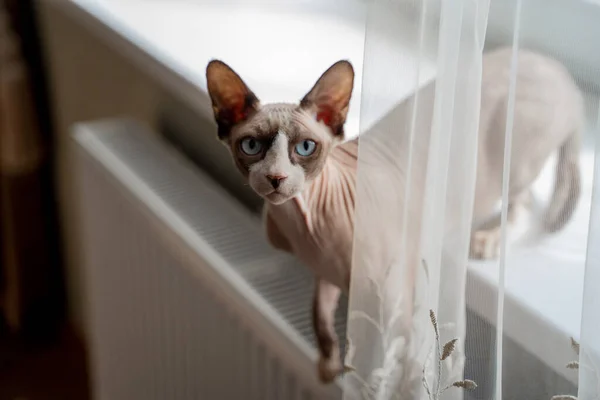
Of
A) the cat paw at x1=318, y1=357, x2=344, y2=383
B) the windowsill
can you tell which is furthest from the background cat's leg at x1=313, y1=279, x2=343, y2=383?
the windowsill

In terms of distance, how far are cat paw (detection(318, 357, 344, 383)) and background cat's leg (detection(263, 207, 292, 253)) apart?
5.1 inches

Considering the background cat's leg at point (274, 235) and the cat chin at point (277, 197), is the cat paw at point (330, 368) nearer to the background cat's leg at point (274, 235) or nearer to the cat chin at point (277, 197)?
the background cat's leg at point (274, 235)

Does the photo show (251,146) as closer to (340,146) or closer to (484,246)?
(340,146)

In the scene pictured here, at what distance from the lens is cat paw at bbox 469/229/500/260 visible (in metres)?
0.56

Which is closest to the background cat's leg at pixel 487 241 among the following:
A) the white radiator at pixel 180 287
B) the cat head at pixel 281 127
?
the cat head at pixel 281 127

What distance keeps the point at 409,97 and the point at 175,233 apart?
0.49 m

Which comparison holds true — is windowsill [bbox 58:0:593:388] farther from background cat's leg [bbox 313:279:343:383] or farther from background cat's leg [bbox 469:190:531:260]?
background cat's leg [bbox 313:279:343:383]

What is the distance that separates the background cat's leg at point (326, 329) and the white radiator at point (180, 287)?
2 centimetres

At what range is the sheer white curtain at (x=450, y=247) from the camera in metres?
0.49

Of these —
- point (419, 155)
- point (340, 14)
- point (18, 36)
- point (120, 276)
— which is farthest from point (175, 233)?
point (18, 36)

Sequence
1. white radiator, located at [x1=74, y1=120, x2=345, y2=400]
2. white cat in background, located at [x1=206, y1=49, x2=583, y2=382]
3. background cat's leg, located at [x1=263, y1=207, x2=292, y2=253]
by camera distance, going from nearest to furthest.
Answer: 1. white cat in background, located at [x1=206, y1=49, x2=583, y2=382]
2. background cat's leg, located at [x1=263, y1=207, x2=292, y2=253]
3. white radiator, located at [x1=74, y1=120, x2=345, y2=400]

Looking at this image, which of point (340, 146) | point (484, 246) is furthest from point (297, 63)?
point (484, 246)

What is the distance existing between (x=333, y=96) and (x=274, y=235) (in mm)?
170

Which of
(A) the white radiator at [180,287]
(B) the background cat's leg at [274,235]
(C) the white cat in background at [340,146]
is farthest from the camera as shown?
(A) the white radiator at [180,287]
